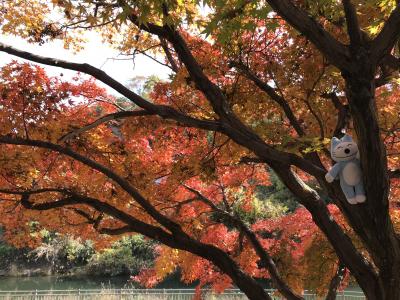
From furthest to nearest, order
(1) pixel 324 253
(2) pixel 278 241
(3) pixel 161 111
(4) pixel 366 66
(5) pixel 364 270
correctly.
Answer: (2) pixel 278 241 < (1) pixel 324 253 < (5) pixel 364 270 < (3) pixel 161 111 < (4) pixel 366 66

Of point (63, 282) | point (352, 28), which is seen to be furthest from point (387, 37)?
point (63, 282)

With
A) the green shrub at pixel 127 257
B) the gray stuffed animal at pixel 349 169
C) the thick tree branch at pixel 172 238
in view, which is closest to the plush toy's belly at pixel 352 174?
the gray stuffed animal at pixel 349 169

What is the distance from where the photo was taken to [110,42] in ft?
26.1

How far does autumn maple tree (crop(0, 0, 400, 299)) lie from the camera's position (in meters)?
3.49

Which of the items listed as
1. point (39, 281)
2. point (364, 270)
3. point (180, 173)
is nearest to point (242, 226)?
point (180, 173)

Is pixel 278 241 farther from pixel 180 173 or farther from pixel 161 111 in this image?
pixel 161 111

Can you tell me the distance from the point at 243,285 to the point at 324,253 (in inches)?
95.2

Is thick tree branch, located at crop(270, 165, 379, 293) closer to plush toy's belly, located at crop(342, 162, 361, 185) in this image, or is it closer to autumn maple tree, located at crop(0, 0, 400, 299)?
autumn maple tree, located at crop(0, 0, 400, 299)

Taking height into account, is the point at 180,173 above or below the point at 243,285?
above

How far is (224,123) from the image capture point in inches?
166

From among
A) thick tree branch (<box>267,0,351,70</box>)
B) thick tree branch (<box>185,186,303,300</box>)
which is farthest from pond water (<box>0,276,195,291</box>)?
thick tree branch (<box>267,0,351,70</box>)

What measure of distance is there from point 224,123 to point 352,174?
1282mm

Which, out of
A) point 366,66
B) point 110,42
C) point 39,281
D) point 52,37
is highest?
point 110,42

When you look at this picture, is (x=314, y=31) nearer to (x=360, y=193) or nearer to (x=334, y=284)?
(x=360, y=193)
